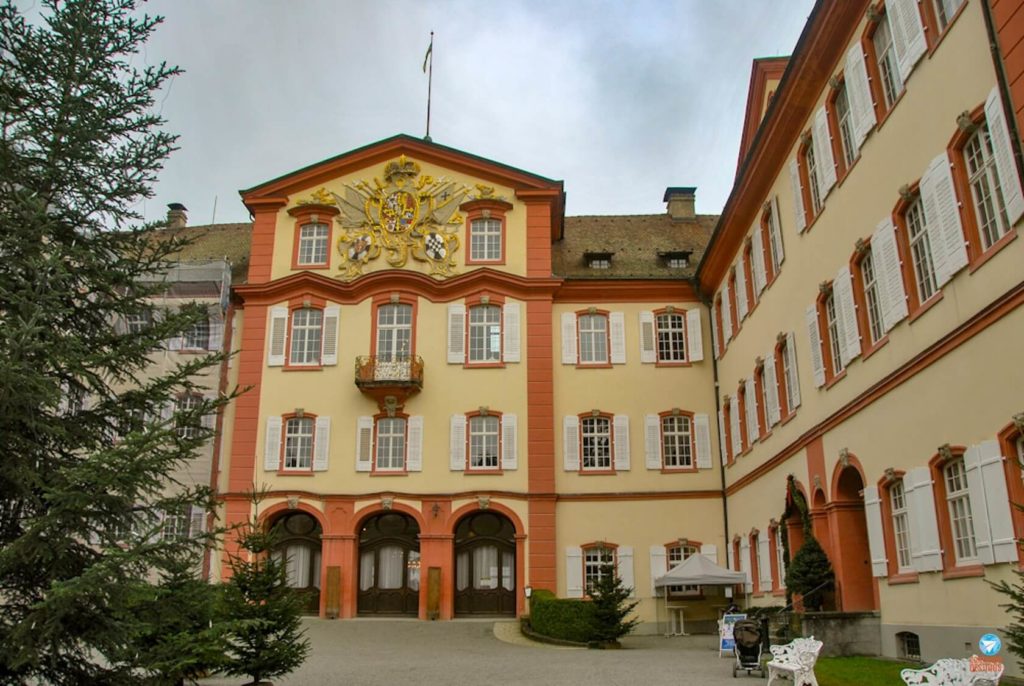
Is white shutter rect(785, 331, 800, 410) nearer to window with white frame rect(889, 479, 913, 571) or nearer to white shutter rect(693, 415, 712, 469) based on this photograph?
window with white frame rect(889, 479, 913, 571)

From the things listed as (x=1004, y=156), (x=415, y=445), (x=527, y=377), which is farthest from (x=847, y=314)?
(x=415, y=445)

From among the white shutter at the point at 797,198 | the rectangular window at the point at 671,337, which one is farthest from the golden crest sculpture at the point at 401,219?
the white shutter at the point at 797,198

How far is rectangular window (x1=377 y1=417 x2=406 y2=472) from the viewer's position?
28.8 meters

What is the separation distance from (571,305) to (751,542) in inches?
355

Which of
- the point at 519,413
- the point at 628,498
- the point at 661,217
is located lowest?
the point at 628,498

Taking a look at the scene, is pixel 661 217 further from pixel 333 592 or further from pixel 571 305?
pixel 333 592

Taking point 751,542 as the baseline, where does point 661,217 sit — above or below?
above

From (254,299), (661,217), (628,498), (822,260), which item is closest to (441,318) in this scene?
(254,299)

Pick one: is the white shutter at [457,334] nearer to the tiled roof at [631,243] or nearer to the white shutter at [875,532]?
the tiled roof at [631,243]

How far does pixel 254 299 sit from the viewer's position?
30281 millimetres

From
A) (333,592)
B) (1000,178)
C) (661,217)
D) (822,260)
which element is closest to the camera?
(1000,178)

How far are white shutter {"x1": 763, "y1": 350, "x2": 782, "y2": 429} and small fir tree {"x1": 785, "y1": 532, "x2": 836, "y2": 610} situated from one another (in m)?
4.01

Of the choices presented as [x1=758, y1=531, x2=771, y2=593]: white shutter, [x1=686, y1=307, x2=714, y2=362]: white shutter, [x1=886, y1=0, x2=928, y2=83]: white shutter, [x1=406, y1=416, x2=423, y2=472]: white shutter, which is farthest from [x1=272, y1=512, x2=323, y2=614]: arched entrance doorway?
[x1=886, y1=0, x2=928, y2=83]: white shutter

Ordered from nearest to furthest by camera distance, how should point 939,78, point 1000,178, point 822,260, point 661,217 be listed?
point 1000,178 < point 939,78 < point 822,260 < point 661,217
